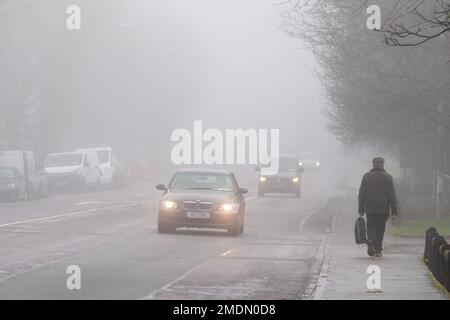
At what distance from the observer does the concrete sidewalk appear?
50.2 feet

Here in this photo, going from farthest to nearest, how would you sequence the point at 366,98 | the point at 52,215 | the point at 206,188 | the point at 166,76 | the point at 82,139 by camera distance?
the point at 166,76 < the point at 82,139 < the point at 366,98 < the point at 52,215 < the point at 206,188

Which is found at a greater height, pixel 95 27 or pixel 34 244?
pixel 95 27

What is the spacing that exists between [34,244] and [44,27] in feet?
139

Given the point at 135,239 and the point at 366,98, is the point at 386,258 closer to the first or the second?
the point at 135,239

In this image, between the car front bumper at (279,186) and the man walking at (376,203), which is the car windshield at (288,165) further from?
the man walking at (376,203)

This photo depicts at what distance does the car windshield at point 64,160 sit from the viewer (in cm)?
6131

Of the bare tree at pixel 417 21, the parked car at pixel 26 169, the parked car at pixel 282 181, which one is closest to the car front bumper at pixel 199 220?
the bare tree at pixel 417 21

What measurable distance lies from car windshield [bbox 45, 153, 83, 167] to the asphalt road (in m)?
24.1

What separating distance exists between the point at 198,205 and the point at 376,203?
7.26 metres

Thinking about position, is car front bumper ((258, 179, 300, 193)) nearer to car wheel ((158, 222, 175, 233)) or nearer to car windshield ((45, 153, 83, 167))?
car windshield ((45, 153, 83, 167))

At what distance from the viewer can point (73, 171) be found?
5991 centimetres

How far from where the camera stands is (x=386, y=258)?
21.5 meters
